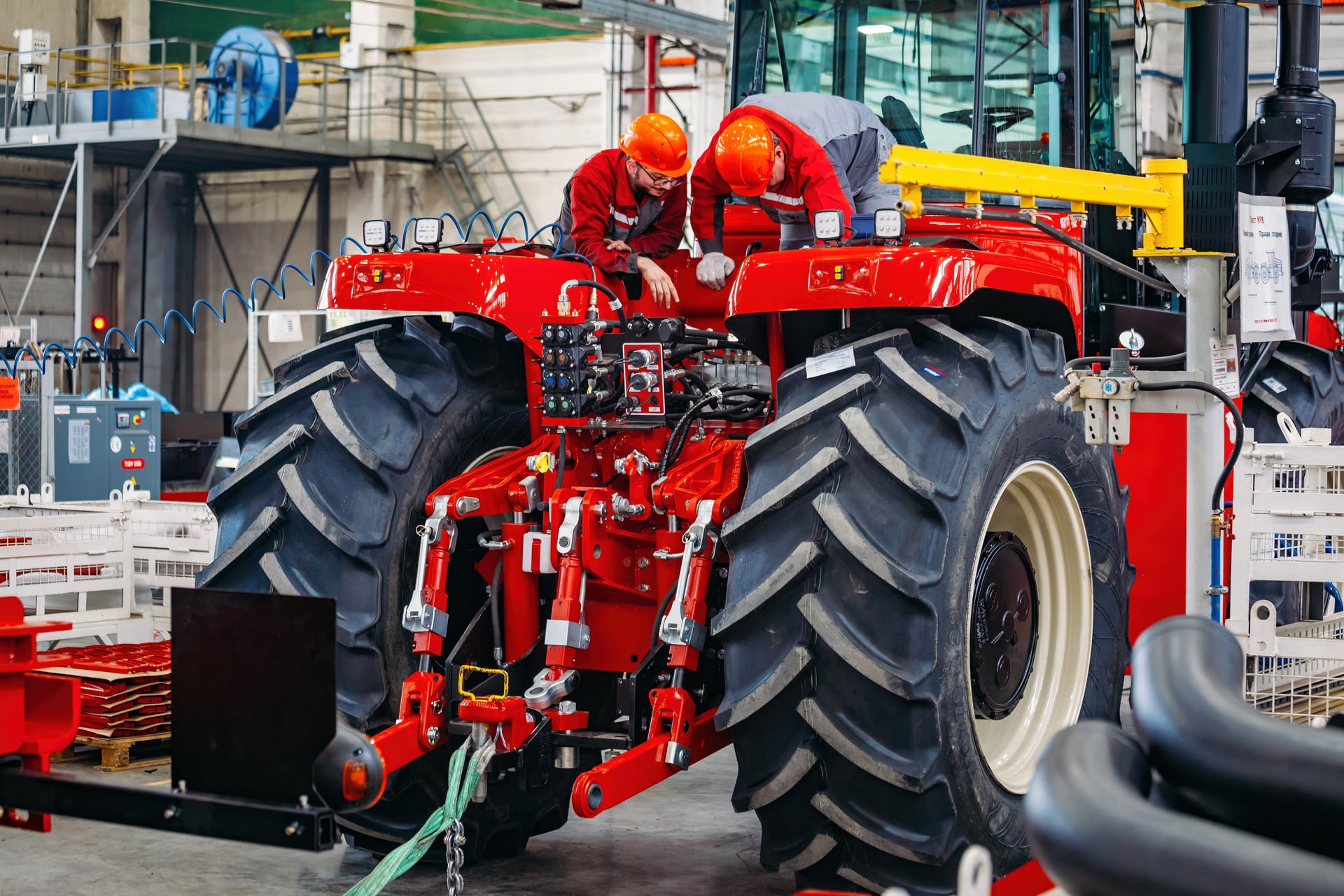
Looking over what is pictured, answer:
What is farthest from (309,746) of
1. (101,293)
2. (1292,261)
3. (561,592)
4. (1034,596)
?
(101,293)

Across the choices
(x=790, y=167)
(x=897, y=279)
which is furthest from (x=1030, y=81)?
(x=897, y=279)

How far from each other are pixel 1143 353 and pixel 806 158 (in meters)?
2.38

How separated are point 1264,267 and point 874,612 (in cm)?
171

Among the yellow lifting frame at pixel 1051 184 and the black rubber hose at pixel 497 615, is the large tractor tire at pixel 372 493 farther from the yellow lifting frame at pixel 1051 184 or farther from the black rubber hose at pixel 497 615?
the yellow lifting frame at pixel 1051 184

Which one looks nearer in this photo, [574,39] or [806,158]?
[806,158]

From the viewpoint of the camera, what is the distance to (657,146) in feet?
16.0

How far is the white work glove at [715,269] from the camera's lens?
4.64 m

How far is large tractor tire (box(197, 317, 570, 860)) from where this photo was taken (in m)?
4.30

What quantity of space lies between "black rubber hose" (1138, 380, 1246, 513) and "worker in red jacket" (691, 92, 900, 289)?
94cm

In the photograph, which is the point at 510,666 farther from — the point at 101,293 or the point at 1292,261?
the point at 101,293

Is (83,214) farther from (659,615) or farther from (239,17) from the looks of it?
(659,615)

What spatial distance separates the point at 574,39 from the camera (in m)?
20.7

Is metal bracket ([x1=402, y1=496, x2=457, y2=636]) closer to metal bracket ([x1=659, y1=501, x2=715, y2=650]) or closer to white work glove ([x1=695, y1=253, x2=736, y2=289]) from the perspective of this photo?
metal bracket ([x1=659, y1=501, x2=715, y2=650])

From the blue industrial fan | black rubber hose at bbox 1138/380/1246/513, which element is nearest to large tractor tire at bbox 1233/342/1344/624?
black rubber hose at bbox 1138/380/1246/513
